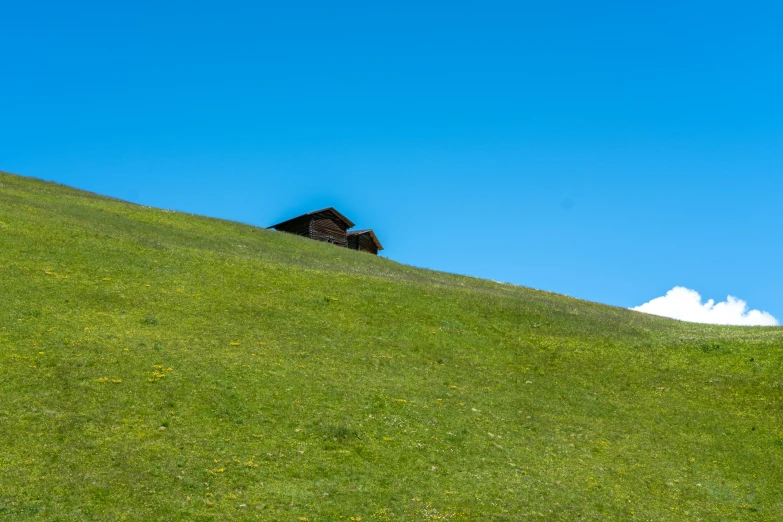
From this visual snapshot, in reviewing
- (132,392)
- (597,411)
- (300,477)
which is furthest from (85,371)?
(597,411)

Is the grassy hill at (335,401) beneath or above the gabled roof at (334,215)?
beneath

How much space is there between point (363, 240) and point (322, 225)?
28.6 ft

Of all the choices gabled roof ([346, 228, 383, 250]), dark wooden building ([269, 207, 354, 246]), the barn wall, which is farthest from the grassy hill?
gabled roof ([346, 228, 383, 250])

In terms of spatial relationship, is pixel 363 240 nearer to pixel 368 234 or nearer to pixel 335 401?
pixel 368 234

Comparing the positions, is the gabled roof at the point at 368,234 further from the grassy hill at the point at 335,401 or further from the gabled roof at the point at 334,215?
the grassy hill at the point at 335,401

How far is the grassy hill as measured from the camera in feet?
72.5

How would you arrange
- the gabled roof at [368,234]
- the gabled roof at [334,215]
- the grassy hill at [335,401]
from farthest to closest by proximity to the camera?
the gabled roof at [368,234], the gabled roof at [334,215], the grassy hill at [335,401]

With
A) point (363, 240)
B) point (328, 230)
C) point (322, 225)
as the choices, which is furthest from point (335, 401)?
point (363, 240)

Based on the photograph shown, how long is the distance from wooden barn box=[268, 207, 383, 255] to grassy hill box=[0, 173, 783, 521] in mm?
41021

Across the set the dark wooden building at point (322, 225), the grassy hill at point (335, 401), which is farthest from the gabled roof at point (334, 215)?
the grassy hill at point (335, 401)

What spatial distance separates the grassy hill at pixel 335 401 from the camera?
870 inches

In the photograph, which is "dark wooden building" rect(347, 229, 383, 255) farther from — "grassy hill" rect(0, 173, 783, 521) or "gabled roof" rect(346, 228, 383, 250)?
"grassy hill" rect(0, 173, 783, 521)

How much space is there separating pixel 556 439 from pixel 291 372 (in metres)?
11.8

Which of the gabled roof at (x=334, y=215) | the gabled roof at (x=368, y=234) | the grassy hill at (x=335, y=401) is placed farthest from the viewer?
the gabled roof at (x=368, y=234)
